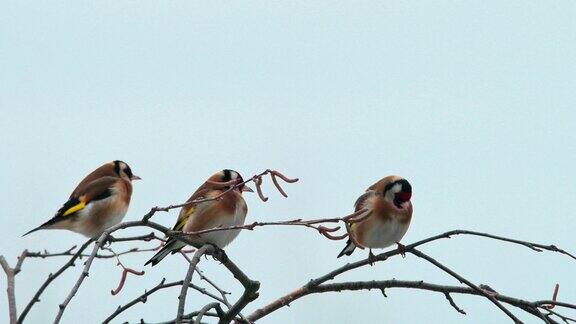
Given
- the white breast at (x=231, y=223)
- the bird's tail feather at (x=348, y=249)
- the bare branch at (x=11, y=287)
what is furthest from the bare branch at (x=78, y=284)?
the bird's tail feather at (x=348, y=249)

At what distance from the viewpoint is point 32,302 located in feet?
11.3

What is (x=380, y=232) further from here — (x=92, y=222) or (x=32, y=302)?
(x=32, y=302)

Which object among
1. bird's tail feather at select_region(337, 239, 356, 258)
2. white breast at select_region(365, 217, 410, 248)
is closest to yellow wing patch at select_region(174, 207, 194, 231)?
white breast at select_region(365, 217, 410, 248)

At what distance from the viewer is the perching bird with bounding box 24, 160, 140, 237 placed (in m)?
8.97

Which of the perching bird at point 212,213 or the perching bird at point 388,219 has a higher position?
the perching bird at point 388,219

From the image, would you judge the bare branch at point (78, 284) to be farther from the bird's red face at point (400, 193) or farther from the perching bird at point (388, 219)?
the bird's red face at point (400, 193)

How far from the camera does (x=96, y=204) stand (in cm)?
912

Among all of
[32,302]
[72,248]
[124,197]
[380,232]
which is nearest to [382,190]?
[380,232]

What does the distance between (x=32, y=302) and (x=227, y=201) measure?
4.19 metres

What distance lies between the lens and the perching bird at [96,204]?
8969mm

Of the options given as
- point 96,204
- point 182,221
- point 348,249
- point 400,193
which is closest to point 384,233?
point 400,193

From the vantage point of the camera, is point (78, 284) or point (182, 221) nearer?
point (78, 284)

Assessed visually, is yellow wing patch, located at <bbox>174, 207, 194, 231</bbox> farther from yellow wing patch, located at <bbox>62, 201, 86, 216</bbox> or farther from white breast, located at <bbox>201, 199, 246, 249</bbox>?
yellow wing patch, located at <bbox>62, 201, 86, 216</bbox>

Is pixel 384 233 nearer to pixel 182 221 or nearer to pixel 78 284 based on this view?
pixel 182 221
